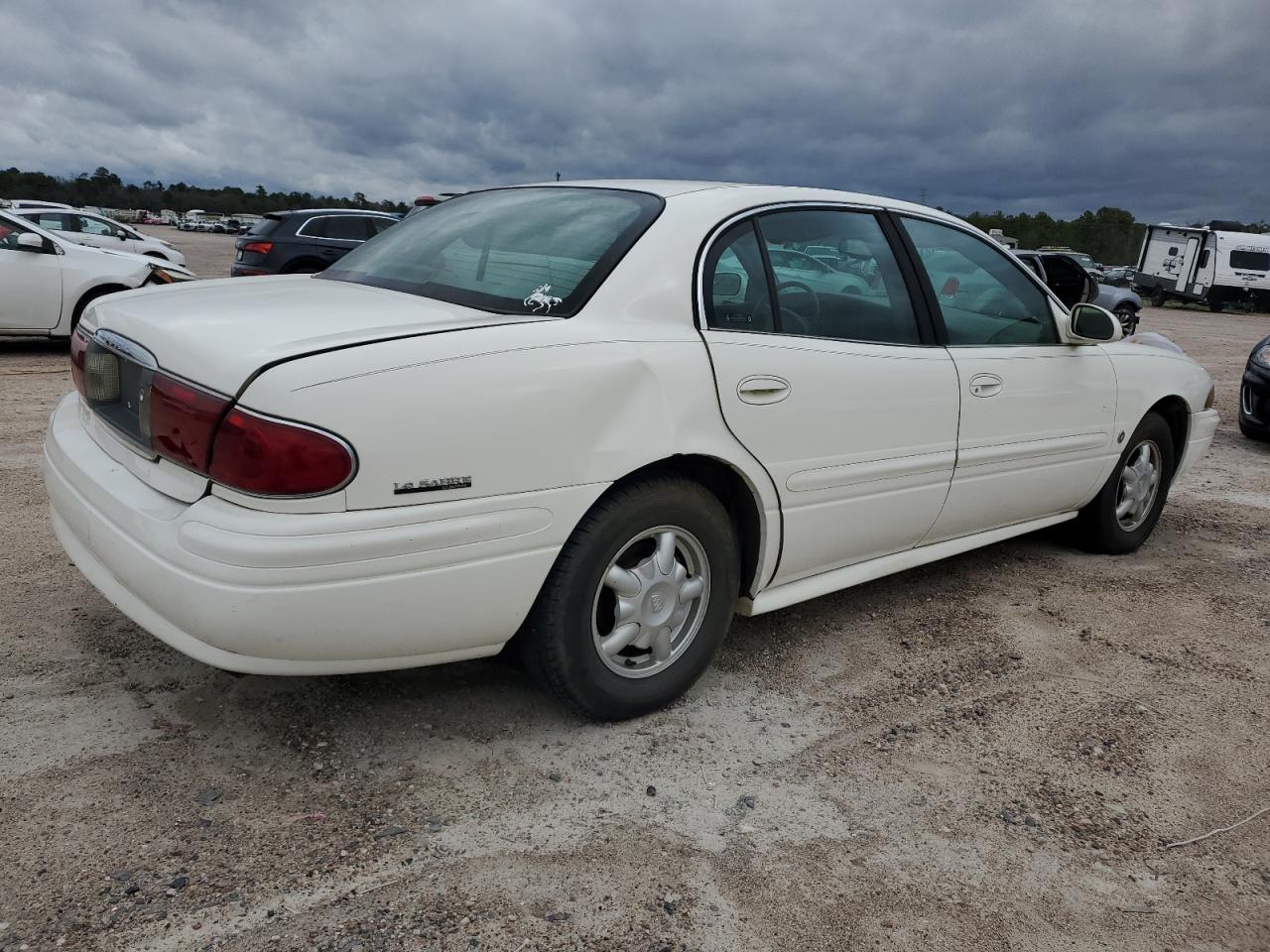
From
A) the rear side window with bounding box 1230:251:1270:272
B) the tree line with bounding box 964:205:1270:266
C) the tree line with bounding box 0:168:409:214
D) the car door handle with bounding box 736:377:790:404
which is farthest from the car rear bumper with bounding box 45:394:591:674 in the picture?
the tree line with bounding box 0:168:409:214

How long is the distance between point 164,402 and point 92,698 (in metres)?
1.01

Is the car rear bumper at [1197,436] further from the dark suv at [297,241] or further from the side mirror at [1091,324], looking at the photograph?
the dark suv at [297,241]

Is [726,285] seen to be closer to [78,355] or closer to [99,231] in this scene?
[78,355]

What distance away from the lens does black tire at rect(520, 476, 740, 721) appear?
2.48 metres

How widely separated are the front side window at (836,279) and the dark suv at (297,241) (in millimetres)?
10157

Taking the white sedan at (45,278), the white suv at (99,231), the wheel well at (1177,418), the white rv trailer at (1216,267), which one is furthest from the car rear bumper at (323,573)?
the white rv trailer at (1216,267)

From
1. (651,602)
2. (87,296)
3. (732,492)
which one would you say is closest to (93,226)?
(87,296)

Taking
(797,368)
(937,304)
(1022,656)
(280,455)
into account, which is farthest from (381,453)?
(1022,656)

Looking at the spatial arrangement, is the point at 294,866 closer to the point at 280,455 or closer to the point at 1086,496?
the point at 280,455

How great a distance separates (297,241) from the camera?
12711 millimetres

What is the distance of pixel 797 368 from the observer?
2.91m

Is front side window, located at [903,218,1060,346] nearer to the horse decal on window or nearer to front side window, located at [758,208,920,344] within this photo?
front side window, located at [758,208,920,344]

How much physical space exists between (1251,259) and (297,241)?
93.5 ft

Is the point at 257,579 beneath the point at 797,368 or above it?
beneath
